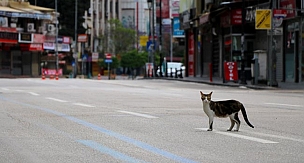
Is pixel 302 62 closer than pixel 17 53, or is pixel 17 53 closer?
pixel 302 62

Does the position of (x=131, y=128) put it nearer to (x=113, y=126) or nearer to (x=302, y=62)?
(x=113, y=126)

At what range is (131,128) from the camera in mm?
14469

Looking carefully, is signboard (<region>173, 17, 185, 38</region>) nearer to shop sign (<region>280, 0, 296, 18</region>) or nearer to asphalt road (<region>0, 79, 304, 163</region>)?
shop sign (<region>280, 0, 296, 18</region>)

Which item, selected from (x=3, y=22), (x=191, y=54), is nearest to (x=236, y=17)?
(x=191, y=54)

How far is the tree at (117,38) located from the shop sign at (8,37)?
26377 mm

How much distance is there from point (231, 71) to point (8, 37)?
46372 mm

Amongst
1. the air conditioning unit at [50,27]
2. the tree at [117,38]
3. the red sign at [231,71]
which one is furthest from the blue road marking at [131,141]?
the tree at [117,38]

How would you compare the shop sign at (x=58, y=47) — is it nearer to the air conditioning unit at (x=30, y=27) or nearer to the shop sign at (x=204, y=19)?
the air conditioning unit at (x=30, y=27)

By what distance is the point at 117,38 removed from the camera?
115250 mm

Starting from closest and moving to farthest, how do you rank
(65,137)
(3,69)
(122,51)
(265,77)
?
1. (65,137)
2. (265,77)
3. (3,69)
4. (122,51)

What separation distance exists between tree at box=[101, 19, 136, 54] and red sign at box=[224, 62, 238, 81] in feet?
221

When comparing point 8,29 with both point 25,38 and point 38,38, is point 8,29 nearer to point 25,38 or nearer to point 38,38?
point 25,38

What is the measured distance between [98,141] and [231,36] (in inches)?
1737

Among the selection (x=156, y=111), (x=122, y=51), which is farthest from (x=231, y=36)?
(x=122, y=51)
